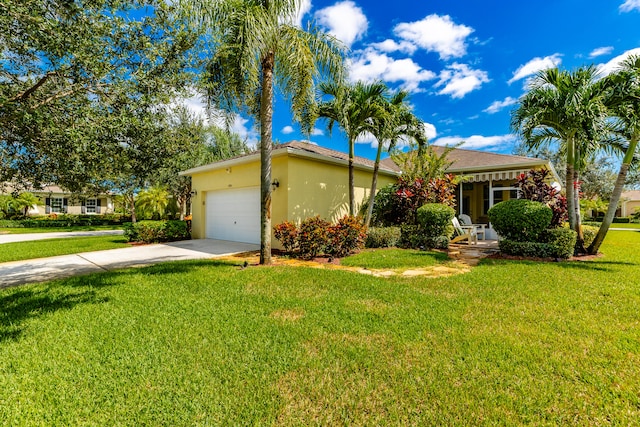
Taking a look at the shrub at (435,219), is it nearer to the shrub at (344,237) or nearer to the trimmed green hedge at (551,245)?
the trimmed green hedge at (551,245)

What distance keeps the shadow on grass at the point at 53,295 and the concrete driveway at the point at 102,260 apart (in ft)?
3.43

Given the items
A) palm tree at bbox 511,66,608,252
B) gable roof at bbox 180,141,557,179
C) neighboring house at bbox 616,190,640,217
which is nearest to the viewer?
palm tree at bbox 511,66,608,252

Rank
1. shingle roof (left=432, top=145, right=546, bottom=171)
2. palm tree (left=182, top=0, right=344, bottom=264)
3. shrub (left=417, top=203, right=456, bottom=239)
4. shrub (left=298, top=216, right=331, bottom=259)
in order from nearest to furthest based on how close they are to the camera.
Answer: palm tree (left=182, top=0, right=344, bottom=264) → shrub (left=298, top=216, right=331, bottom=259) → shrub (left=417, top=203, right=456, bottom=239) → shingle roof (left=432, top=145, right=546, bottom=171)

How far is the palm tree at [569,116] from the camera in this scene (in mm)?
9125

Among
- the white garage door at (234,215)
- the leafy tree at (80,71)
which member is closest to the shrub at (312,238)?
the white garage door at (234,215)

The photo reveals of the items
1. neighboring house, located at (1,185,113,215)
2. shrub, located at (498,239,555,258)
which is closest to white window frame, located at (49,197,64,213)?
neighboring house, located at (1,185,113,215)

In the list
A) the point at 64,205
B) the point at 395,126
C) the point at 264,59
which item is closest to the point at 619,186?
the point at 395,126

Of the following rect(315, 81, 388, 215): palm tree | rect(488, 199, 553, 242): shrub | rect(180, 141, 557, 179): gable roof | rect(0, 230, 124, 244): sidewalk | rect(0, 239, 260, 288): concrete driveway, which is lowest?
rect(0, 239, 260, 288): concrete driveway

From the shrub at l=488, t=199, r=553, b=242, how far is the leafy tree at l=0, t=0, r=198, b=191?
11.2 metres

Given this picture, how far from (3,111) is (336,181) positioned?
11.0 meters

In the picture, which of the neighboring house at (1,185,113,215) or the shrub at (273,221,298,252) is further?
the neighboring house at (1,185,113,215)

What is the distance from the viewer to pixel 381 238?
40.9ft

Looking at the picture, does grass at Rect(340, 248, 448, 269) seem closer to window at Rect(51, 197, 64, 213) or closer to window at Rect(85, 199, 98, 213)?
window at Rect(85, 199, 98, 213)

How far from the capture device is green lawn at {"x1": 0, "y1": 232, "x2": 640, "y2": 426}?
9.27ft
